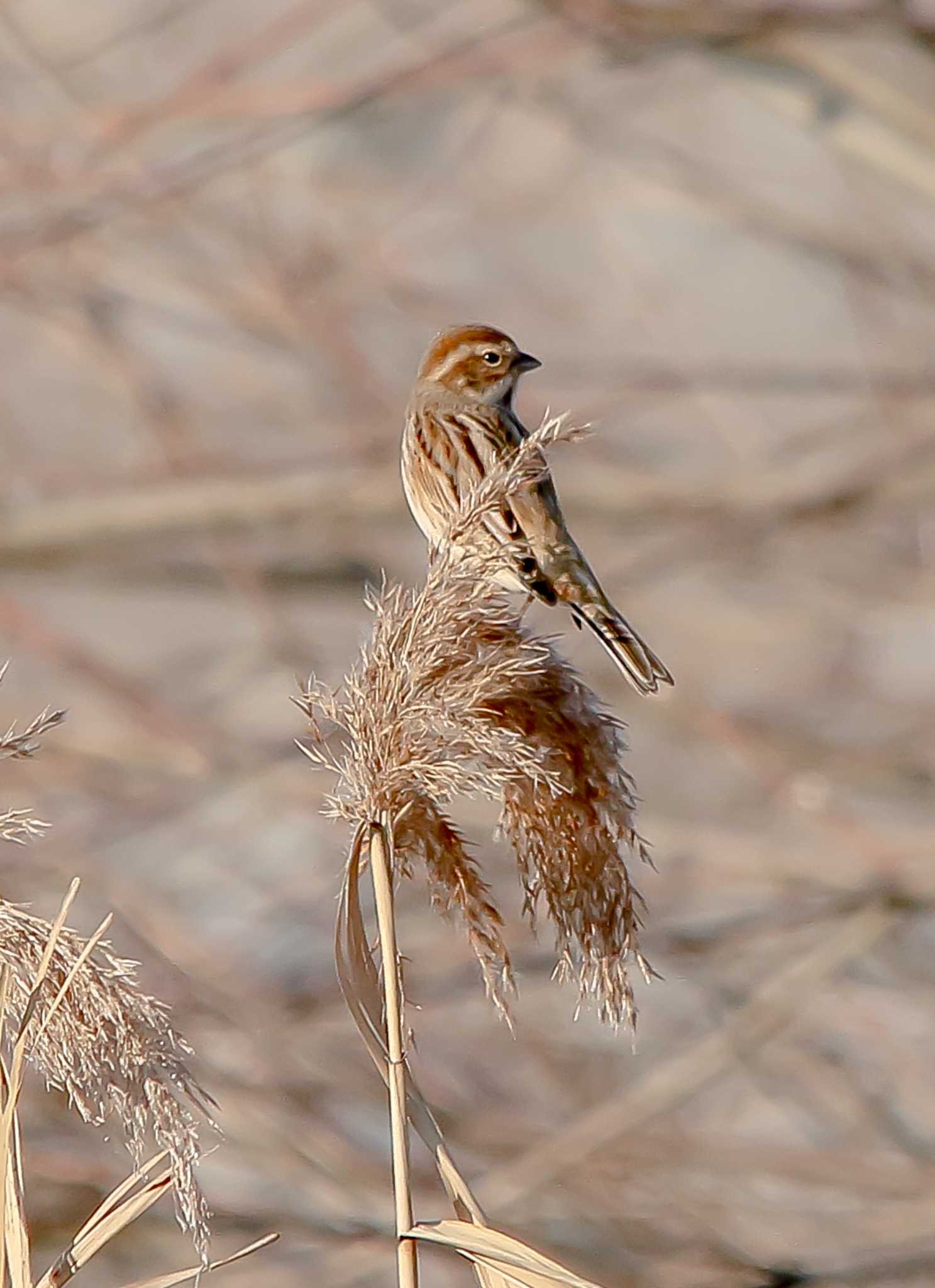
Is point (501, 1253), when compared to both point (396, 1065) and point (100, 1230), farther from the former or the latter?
point (100, 1230)

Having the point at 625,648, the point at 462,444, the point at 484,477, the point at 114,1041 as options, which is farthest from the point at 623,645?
the point at 114,1041

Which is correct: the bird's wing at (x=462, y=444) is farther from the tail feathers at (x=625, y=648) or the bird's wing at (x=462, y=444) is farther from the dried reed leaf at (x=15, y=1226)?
the dried reed leaf at (x=15, y=1226)

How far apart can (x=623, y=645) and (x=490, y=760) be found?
0.44 metres

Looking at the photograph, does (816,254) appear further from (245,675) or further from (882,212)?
(245,675)

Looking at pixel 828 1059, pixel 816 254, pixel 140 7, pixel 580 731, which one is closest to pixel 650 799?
pixel 828 1059

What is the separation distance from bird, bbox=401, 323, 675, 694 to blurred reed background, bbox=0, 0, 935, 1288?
6.01 feet

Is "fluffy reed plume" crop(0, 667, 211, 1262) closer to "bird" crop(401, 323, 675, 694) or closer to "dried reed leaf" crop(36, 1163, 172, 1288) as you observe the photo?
"dried reed leaf" crop(36, 1163, 172, 1288)

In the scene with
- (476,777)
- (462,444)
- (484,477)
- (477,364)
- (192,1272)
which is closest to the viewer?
(192,1272)

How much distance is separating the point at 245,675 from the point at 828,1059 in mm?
1731

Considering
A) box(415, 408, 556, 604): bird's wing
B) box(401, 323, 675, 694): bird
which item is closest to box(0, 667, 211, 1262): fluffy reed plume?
box(401, 323, 675, 694): bird

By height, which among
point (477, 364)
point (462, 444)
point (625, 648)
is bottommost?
point (625, 648)

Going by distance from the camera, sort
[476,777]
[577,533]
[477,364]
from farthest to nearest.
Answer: [577,533]
[477,364]
[476,777]

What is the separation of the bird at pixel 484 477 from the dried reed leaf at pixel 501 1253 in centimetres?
39

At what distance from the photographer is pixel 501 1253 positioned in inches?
39.7
